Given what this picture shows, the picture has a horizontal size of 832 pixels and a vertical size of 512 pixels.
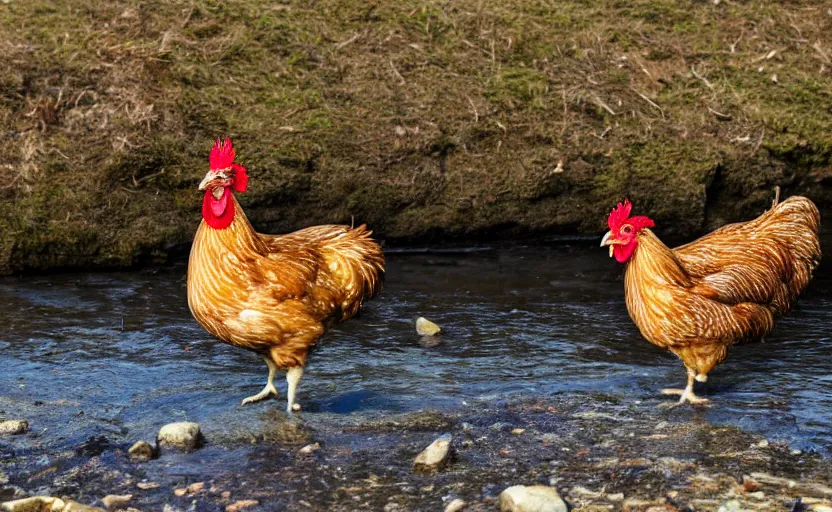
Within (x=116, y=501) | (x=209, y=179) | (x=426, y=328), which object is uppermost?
(x=209, y=179)

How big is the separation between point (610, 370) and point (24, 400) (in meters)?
4.10

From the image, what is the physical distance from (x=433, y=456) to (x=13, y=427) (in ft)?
8.43

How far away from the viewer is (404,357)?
301 inches

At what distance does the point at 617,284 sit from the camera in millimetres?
9477

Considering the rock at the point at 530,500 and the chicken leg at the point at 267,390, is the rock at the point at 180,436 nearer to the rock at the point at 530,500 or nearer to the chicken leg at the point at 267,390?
the chicken leg at the point at 267,390

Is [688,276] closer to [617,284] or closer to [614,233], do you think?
[614,233]

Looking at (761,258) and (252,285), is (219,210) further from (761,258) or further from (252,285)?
(761,258)

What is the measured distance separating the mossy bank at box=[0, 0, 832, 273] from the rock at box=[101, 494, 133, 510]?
488 centimetres

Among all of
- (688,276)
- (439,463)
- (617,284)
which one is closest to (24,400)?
(439,463)

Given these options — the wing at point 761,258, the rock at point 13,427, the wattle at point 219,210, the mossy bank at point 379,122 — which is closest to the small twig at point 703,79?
the mossy bank at point 379,122

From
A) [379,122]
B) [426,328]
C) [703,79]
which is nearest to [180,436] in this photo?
[426,328]

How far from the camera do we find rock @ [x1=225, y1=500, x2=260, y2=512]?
A: 4961mm

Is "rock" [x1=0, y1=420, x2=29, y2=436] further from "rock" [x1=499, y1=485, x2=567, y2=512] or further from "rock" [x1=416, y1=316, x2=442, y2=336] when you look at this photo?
"rock" [x1=416, y1=316, x2=442, y2=336]

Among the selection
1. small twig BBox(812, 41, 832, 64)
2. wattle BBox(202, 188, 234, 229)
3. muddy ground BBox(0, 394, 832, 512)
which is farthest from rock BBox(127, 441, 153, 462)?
small twig BBox(812, 41, 832, 64)
